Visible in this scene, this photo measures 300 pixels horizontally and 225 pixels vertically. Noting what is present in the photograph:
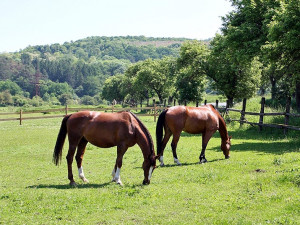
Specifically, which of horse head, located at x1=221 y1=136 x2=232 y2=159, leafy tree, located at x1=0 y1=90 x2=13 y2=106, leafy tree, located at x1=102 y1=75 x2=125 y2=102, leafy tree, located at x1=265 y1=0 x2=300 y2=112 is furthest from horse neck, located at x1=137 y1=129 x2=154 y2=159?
leafy tree, located at x1=0 y1=90 x2=13 y2=106

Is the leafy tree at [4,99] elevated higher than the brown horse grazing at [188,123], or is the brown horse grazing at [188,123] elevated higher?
the brown horse grazing at [188,123]

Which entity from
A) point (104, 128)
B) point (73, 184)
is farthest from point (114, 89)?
point (73, 184)

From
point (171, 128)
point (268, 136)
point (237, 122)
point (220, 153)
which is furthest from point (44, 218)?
point (237, 122)

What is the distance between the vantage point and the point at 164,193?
7750 mm

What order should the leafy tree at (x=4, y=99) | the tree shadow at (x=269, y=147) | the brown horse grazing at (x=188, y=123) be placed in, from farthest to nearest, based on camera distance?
the leafy tree at (x=4, y=99) → the tree shadow at (x=269, y=147) → the brown horse grazing at (x=188, y=123)

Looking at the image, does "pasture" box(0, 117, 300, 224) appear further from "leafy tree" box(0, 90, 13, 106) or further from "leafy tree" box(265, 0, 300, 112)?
"leafy tree" box(0, 90, 13, 106)

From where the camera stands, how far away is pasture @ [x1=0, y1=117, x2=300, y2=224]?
6.21m

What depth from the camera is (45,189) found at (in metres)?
8.41

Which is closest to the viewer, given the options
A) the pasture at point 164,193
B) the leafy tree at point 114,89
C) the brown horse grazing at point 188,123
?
the pasture at point 164,193

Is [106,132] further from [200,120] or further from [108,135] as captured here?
[200,120]

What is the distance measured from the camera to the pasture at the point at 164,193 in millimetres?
6215

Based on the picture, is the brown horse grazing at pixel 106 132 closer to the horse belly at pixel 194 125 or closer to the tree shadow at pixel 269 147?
the horse belly at pixel 194 125

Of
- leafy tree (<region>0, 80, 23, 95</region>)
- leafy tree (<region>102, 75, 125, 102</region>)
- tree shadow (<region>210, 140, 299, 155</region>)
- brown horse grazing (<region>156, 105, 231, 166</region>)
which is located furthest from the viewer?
leafy tree (<region>0, 80, 23, 95</region>)

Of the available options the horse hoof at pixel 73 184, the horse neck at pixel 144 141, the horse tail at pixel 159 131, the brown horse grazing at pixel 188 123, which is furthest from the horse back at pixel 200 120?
the horse hoof at pixel 73 184
